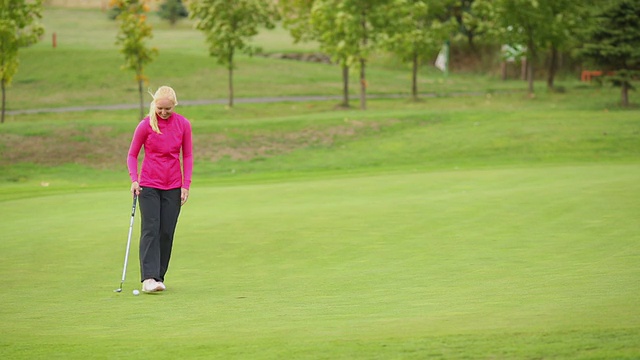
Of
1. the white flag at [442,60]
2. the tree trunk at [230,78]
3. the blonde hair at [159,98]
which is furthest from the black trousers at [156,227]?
the white flag at [442,60]

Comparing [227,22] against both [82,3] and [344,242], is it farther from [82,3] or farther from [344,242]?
[82,3]

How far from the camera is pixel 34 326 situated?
8.63 meters

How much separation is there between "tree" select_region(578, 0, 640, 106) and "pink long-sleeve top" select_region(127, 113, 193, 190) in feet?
114

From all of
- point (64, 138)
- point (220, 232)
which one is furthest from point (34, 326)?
point (64, 138)

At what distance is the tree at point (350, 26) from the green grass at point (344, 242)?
694cm

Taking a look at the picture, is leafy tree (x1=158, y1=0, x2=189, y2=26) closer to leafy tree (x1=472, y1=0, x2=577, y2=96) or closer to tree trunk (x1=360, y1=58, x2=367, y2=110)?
leafy tree (x1=472, y1=0, x2=577, y2=96)

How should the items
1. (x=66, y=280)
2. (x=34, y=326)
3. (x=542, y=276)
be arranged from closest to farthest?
(x=34, y=326), (x=542, y=276), (x=66, y=280)

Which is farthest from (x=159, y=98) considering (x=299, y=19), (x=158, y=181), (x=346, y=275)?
(x=299, y=19)

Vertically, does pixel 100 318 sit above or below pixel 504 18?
below

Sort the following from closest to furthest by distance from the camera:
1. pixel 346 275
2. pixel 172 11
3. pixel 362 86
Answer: pixel 346 275 → pixel 362 86 → pixel 172 11

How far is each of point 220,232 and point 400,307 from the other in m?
6.75

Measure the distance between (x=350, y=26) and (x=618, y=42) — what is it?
11385 mm

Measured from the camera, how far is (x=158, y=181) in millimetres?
11094

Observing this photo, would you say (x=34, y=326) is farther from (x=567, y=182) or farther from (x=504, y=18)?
(x=504, y=18)
